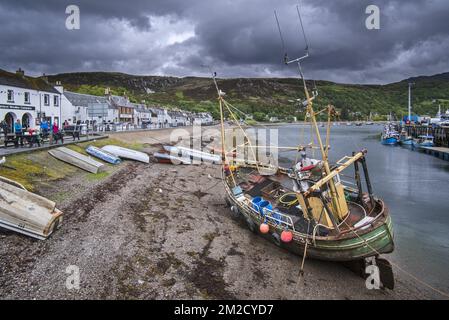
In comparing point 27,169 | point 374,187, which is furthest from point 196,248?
point 374,187

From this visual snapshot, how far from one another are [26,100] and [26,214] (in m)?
37.5

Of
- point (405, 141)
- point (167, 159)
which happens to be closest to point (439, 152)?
point (405, 141)

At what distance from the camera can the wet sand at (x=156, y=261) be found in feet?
32.4

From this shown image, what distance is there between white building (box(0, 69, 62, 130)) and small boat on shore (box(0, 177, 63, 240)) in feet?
105

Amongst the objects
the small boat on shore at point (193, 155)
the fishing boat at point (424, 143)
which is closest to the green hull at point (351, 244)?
the small boat on shore at point (193, 155)

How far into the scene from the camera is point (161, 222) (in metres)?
15.8

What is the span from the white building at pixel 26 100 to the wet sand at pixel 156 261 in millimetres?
28131

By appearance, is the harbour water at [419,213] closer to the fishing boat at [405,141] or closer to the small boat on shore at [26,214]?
the small boat on shore at [26,214]

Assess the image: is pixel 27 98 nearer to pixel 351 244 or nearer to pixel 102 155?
pixel 102 155

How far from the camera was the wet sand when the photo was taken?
9.88 meters

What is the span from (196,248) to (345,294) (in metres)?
5.67

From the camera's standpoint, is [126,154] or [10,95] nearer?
[126,154]

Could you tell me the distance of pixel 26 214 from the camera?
1155cm
